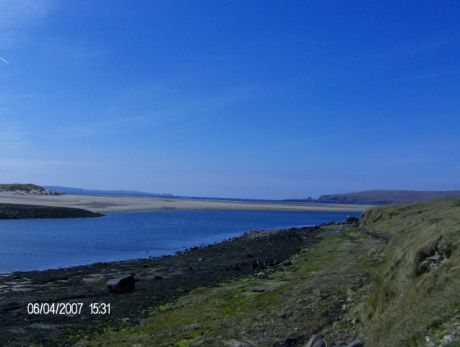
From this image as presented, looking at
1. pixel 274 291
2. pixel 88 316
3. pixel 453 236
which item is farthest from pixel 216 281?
pixel 453 236

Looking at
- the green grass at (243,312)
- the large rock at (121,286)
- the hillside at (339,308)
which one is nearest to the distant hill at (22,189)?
the large rock at (121,286)

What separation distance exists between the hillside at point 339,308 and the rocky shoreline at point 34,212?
7249cm

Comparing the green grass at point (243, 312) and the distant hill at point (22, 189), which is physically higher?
the distant hill at point (22, 189)

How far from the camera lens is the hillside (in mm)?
8789

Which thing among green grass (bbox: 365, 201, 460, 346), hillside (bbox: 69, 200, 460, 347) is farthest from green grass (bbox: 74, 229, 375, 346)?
green grass (bbox: 365, 201, 460, 346)

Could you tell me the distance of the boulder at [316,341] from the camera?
38.7 feet

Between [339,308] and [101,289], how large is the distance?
12801 mm

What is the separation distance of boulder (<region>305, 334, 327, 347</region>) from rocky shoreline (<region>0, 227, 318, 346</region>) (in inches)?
280

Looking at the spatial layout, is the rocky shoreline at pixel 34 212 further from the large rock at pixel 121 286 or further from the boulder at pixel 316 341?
the boulder at pixel 316 341

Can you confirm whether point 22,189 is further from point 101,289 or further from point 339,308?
point 339,308

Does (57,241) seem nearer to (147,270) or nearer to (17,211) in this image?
(147,270)

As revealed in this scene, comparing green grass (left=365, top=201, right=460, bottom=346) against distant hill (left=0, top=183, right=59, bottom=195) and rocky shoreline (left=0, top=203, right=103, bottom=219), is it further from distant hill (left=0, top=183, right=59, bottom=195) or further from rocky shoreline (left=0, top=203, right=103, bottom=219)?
distant hill (left=0, top=183, right=59, bottom=195)

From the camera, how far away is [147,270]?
3041 cm

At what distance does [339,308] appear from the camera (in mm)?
15109
